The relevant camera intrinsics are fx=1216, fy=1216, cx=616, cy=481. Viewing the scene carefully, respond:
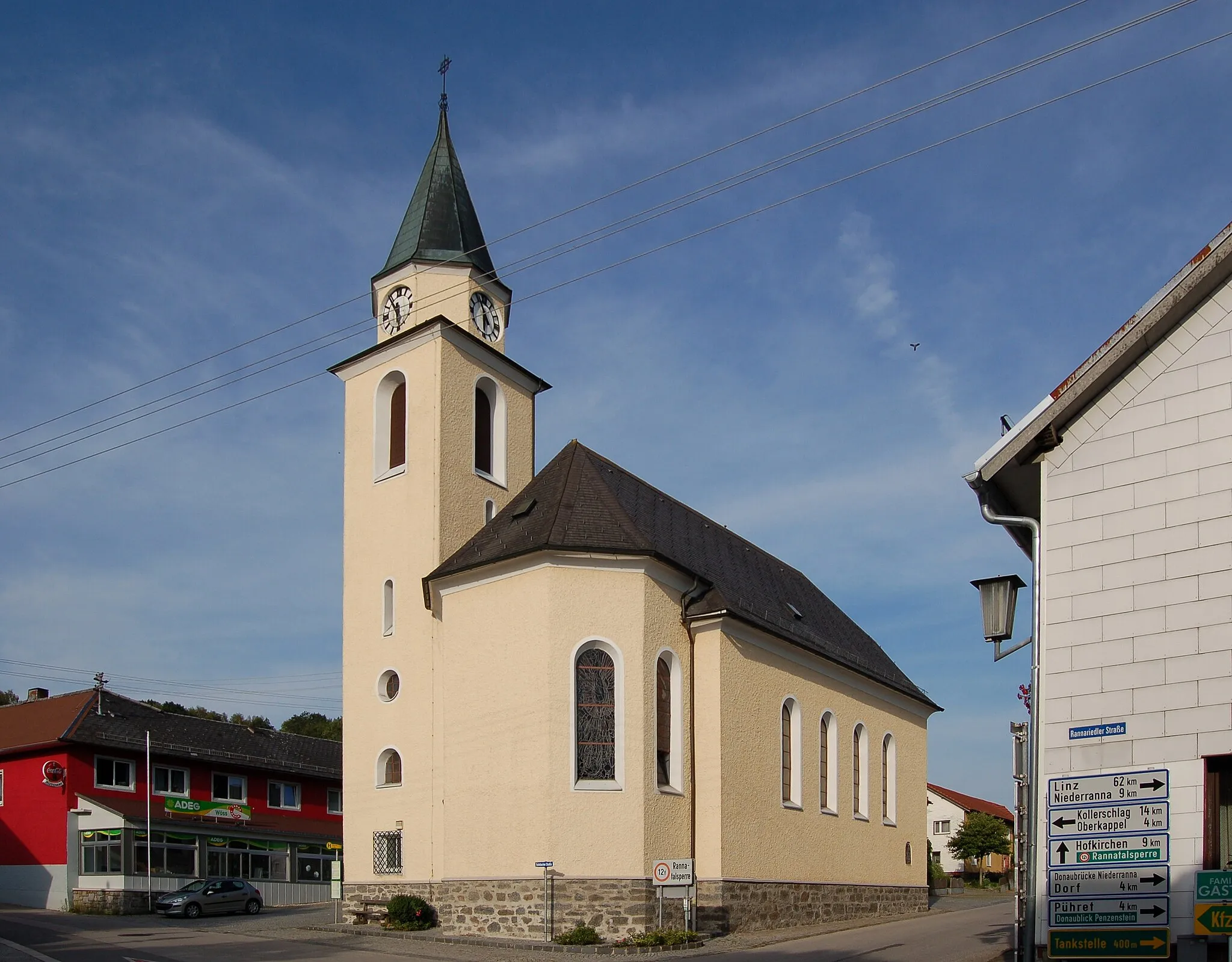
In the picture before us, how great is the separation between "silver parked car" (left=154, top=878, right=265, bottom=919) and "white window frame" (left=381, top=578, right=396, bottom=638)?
1003 cm

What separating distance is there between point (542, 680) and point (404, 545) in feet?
19.1

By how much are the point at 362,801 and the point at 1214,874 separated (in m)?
18.3

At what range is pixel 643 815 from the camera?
21375mm

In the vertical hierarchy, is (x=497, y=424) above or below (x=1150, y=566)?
above

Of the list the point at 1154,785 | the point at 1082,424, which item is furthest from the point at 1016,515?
the point at 1154,785

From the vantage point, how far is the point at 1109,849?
11.5 m

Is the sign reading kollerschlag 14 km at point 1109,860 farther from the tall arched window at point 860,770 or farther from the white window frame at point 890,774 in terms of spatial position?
the white window frame at point 890,774

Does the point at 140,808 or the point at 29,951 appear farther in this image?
the point at 140,808

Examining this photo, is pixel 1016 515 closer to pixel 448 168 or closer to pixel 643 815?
pixel 643 815

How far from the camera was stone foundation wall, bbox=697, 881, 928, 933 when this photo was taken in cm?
2267

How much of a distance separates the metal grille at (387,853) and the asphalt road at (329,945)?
1737 mm

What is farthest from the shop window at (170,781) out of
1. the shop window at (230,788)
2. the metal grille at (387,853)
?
the metal grille at (387,853)

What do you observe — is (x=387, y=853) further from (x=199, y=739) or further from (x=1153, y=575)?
(x=1153, y=575)

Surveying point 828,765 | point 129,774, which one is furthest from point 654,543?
point 129,774
